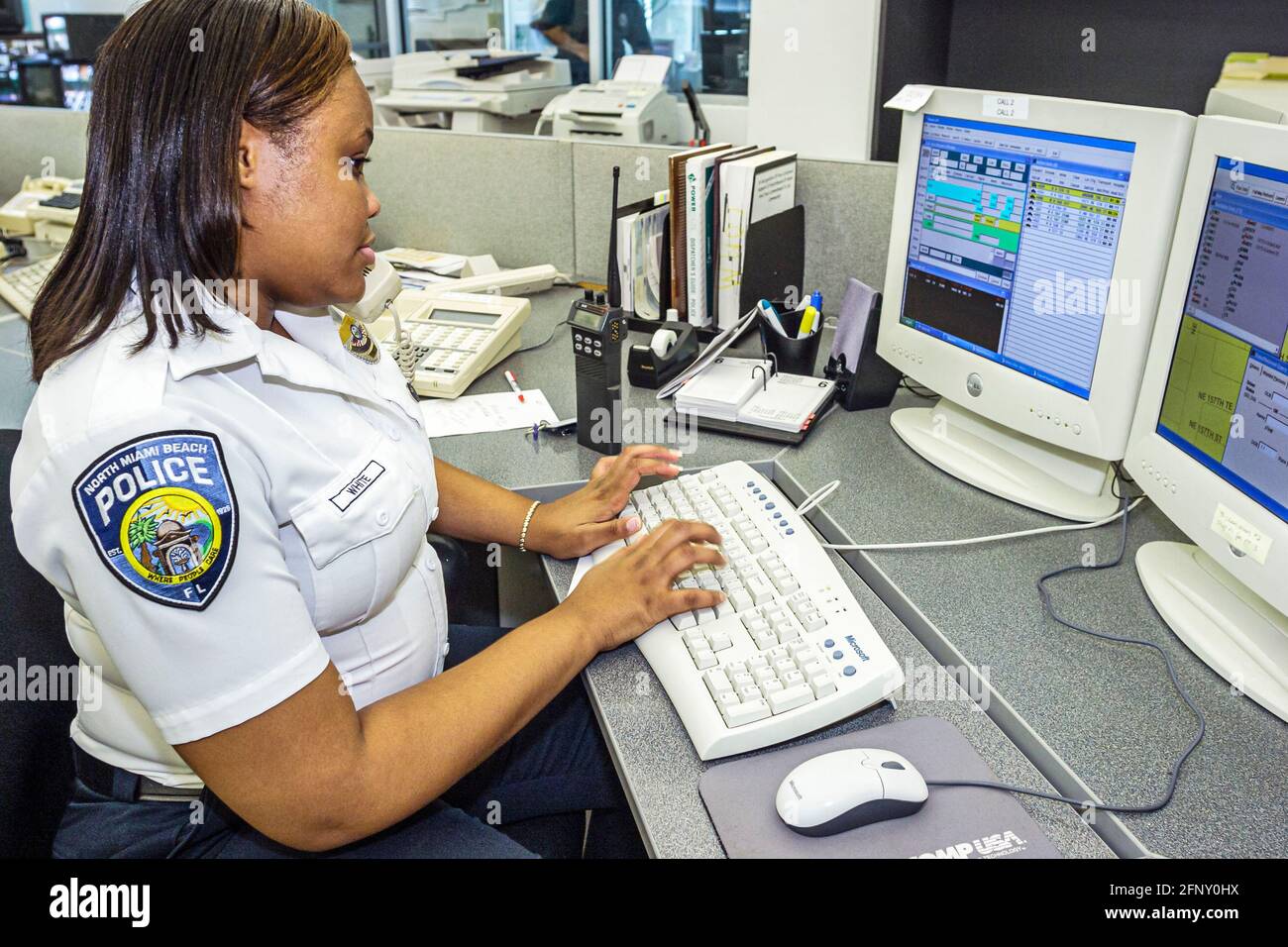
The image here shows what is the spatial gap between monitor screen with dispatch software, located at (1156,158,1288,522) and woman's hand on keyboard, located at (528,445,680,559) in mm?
521

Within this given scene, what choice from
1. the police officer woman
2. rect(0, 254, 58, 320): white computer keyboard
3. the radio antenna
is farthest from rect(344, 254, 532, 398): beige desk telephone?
rect(0, 254, 58, 320): white computer keyboard

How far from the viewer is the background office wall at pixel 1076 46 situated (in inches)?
65.0

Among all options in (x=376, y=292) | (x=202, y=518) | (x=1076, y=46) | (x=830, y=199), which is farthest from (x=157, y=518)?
(x=1076, y=46)

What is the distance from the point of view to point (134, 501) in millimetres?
632

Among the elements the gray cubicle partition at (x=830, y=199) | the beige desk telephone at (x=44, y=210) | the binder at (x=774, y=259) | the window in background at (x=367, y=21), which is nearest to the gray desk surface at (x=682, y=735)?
the binder at (x=774, y=259)

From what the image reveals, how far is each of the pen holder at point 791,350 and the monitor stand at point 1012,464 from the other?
0.19m

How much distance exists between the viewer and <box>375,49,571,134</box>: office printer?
226 centimetres

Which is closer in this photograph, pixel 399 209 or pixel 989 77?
pixel 989 77

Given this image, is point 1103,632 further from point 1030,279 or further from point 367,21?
point 367,21
